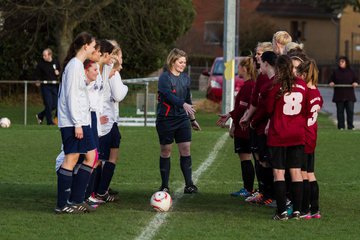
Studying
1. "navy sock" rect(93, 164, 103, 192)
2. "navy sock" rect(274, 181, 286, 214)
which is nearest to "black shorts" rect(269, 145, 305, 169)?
"navy sock" rect(274, 181, 286, 214)

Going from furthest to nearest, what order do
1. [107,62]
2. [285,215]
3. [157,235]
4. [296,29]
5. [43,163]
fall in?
[296,29] < [43,163] < [107,62] < [285,215] < [157,235]

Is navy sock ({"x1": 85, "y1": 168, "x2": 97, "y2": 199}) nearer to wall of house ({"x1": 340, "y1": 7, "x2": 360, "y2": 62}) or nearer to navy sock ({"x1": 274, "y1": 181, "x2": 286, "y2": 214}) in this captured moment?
navy sock ({"x1": 274, "y1": 181, "x2": 286, "y2": 214})

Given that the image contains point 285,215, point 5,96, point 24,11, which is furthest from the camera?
point 5,96

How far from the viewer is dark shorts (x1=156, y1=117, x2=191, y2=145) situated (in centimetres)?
1191

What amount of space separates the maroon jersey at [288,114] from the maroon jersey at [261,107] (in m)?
0.16

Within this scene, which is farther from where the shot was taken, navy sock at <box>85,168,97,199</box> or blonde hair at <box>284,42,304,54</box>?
navy sock at <box>85,168,97,199</box>

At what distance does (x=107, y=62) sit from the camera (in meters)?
11.0

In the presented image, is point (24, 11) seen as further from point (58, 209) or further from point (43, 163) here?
point (58, 209)

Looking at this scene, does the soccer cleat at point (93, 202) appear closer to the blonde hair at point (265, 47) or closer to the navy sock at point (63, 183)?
the navy sock at point (63, 183)

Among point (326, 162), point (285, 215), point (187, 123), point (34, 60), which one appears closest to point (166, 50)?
point (34, 60)

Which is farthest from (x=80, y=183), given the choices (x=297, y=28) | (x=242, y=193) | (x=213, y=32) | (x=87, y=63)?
(x=297, y=28)

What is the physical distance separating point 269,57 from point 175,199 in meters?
2.18

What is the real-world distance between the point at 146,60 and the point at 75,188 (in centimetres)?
2531

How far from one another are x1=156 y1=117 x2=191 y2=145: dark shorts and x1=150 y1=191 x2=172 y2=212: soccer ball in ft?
5.27
